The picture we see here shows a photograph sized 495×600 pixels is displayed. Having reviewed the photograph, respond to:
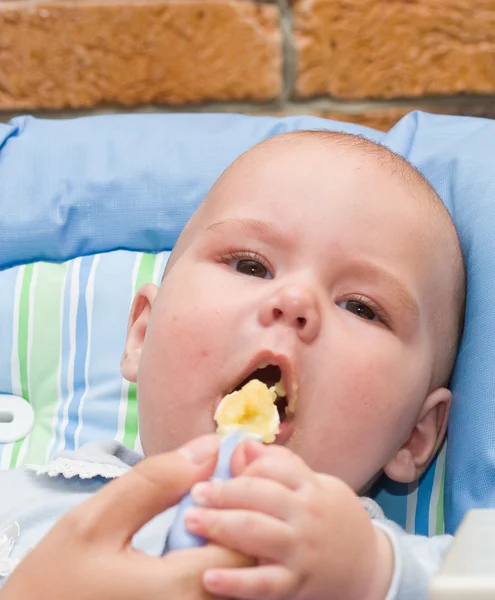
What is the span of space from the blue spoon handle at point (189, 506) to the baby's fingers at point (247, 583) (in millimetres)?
31

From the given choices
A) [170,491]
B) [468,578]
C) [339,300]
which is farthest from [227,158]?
[468,578]

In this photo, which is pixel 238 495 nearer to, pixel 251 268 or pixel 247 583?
pixel 247 583

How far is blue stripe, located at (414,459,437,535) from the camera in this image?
3.40 ft

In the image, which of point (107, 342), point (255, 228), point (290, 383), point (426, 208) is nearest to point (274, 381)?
point (290, 383)

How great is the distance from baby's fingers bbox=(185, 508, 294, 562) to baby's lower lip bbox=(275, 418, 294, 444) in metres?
0.19

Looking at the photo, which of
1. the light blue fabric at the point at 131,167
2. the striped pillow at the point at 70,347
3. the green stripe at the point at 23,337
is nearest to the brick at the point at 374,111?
the light blue fabric at the point at 131,167

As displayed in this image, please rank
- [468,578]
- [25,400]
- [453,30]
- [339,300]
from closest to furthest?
[468,578] < [339,300] < [25,400] < [453,30]

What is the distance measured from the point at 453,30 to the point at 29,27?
691mm

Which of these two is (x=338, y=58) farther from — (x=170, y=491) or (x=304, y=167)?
(x=170, y=491)

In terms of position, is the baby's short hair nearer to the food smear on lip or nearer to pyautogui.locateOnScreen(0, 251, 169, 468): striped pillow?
pyautogui.locateOnScreen(0, 251, 169, 468): striped pillow

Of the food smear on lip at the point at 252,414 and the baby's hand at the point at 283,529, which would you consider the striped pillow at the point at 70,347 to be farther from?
the baby's hand at the point at 283,529

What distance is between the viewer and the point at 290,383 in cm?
79

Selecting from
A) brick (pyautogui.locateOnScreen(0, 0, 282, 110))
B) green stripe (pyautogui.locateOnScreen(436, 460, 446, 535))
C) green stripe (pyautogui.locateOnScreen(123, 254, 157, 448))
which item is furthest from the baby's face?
brick (pyautogui.locateOnScreen(0, 0, 282, 110))

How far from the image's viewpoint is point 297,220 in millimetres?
901
